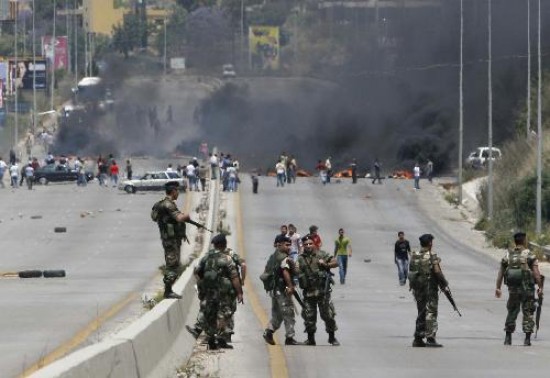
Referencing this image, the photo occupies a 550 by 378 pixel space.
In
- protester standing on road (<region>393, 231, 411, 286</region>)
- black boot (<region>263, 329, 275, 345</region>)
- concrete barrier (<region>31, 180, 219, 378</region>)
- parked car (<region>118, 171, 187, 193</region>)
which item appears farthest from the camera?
Result: parked car (<region>118, 171, 187, 193</region>)

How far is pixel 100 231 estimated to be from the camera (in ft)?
220

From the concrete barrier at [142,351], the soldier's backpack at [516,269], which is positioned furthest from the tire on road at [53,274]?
the soldier's backpack at [516,269]

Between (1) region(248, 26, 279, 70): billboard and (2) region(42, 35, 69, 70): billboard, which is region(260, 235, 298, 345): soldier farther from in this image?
(2) region(42, 35, 69, 70): billboard

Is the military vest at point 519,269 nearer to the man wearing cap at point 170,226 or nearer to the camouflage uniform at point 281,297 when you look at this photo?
the camouflage uniform at point 281,297

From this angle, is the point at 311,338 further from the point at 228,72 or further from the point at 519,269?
the point at 228,72

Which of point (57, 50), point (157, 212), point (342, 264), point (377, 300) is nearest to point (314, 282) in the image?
point (157, 212)

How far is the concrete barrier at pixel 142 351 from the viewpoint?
36.5 ft

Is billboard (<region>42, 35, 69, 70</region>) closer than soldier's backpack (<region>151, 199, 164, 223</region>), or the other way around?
soldier's backpack (<region>151, 199, 164, 223</region>)

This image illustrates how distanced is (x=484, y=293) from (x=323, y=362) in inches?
772

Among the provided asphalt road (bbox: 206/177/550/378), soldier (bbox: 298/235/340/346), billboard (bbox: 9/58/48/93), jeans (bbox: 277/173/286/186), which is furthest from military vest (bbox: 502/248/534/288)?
billboard (bbox: 9/58/48/93)

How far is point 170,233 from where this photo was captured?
22.9 meters

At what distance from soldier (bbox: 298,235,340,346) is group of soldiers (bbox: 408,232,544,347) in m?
1.04

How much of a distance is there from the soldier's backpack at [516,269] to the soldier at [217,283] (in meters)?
3.98

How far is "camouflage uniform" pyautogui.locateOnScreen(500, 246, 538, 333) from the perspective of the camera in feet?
76.7
